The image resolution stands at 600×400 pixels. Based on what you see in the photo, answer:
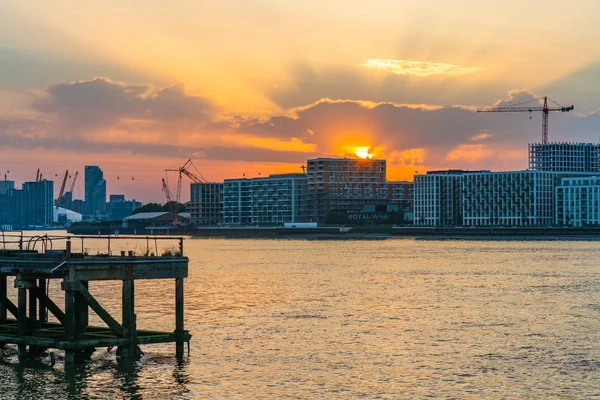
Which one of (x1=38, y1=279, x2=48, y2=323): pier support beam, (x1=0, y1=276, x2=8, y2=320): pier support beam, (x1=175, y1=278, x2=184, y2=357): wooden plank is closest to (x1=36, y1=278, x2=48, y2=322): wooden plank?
(x1=38, y1=279, x2=48, y2=323): pier support beam

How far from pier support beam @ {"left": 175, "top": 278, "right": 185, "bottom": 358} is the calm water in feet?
3.14

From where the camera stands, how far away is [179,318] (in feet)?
154

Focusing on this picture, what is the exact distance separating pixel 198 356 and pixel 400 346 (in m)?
12.5

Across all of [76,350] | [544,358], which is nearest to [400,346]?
[544,358]

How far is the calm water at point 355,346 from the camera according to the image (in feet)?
136

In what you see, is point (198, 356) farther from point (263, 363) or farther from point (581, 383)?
point (581, 383)

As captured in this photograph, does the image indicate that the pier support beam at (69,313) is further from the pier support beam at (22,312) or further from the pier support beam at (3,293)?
the pier support beam at (3,293)

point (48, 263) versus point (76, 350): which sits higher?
point (48, 263)

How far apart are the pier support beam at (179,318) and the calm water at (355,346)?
958 mm

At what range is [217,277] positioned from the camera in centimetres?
11975

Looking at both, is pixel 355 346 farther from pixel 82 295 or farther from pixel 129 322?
pixel 82 295

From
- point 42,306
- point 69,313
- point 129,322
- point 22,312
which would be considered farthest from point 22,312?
point 129,322

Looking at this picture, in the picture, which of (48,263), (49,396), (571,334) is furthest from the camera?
(571,334)

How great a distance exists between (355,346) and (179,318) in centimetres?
1202
